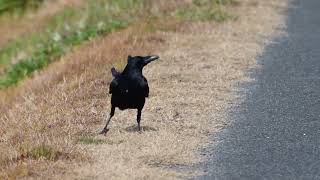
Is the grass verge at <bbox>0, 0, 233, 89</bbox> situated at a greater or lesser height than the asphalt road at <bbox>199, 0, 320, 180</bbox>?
lesser

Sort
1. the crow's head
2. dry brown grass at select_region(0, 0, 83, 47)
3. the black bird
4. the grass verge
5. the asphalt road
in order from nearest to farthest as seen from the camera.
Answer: the asphalt road, the black bird, the crow's head, the grass verge, dry brown grass at select_region(0, 0, 83, 47)

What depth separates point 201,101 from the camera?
36.9 ft

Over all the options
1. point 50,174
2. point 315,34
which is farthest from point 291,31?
point 50,174

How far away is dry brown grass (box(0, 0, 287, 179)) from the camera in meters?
8.59

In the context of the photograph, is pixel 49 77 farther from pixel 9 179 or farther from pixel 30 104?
pixel 9 179

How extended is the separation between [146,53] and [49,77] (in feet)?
4.78

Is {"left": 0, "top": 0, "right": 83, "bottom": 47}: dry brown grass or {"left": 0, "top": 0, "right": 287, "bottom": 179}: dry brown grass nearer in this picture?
{"left": 0, "top": 0, "right": 287, "bottom": 179}: dry brown grass

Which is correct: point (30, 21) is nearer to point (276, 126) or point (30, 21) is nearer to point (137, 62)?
point (276, 126)

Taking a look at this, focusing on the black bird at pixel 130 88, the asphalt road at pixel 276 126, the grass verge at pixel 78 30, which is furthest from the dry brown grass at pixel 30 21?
the black bird at pixel 130 88

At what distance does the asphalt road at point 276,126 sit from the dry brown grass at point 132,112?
0.79 ft

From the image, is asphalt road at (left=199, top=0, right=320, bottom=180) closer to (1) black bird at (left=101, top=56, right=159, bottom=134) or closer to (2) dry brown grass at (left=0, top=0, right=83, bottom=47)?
(1) black bird at (left=101, top=56, right=159, bottom=134)

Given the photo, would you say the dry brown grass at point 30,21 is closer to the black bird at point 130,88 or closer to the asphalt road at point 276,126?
the asphalt road at point 276,126

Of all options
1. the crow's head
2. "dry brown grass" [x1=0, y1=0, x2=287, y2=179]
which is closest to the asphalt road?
"dry brown grass" [x1=0, y1=0, x2=287, y2=179]

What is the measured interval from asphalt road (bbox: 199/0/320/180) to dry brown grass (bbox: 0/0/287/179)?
0.79 feet
